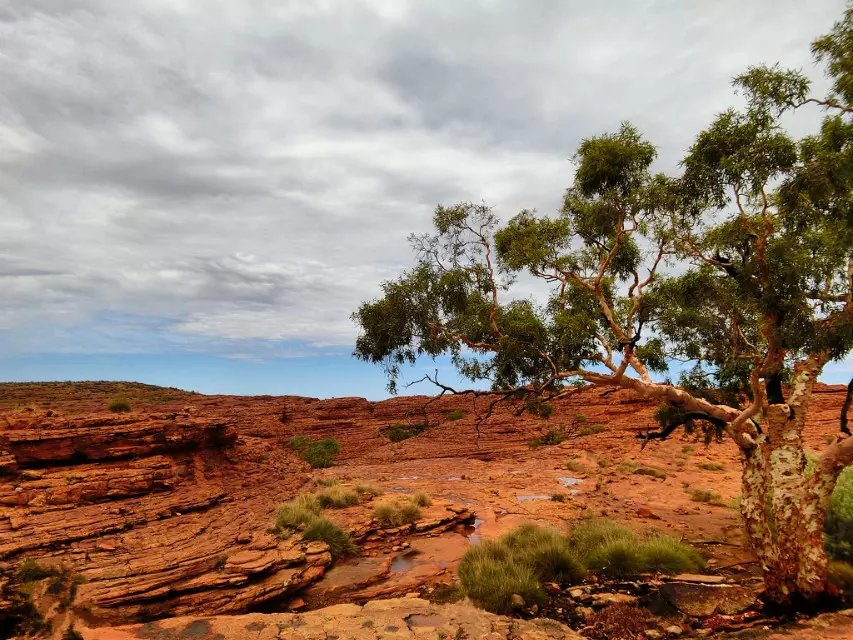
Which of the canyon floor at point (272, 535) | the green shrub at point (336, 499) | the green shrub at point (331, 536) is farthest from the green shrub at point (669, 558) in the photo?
the green shrub at point (336, 499)

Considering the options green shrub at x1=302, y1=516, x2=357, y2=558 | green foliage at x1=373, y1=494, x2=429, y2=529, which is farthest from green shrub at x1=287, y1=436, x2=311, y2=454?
green shrub at x1=302, y1=516, x2=357, y2=558

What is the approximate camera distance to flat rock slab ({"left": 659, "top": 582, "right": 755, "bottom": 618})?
25.1ft

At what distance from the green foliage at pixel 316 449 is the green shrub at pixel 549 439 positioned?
47.0ft

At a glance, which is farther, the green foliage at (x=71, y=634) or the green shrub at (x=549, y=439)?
the green shrub at (x=549, y=439)

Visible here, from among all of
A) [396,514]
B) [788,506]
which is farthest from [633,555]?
[396,514]

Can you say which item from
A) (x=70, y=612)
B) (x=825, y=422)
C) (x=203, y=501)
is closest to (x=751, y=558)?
(x=70, y=612)

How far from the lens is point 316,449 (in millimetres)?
35500

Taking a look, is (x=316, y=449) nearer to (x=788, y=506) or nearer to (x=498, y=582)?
(x=498, y=582)

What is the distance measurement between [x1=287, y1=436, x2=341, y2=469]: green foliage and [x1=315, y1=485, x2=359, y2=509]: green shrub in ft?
53.3

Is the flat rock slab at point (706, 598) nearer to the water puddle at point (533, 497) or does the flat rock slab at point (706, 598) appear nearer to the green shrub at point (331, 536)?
the green shrub at point (331, 536)

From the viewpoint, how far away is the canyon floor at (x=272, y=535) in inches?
293

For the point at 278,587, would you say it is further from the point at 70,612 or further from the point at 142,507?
the point at 142,507

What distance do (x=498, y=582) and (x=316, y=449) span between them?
29071 millimetres

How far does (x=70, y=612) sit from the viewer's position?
7.48 metres
